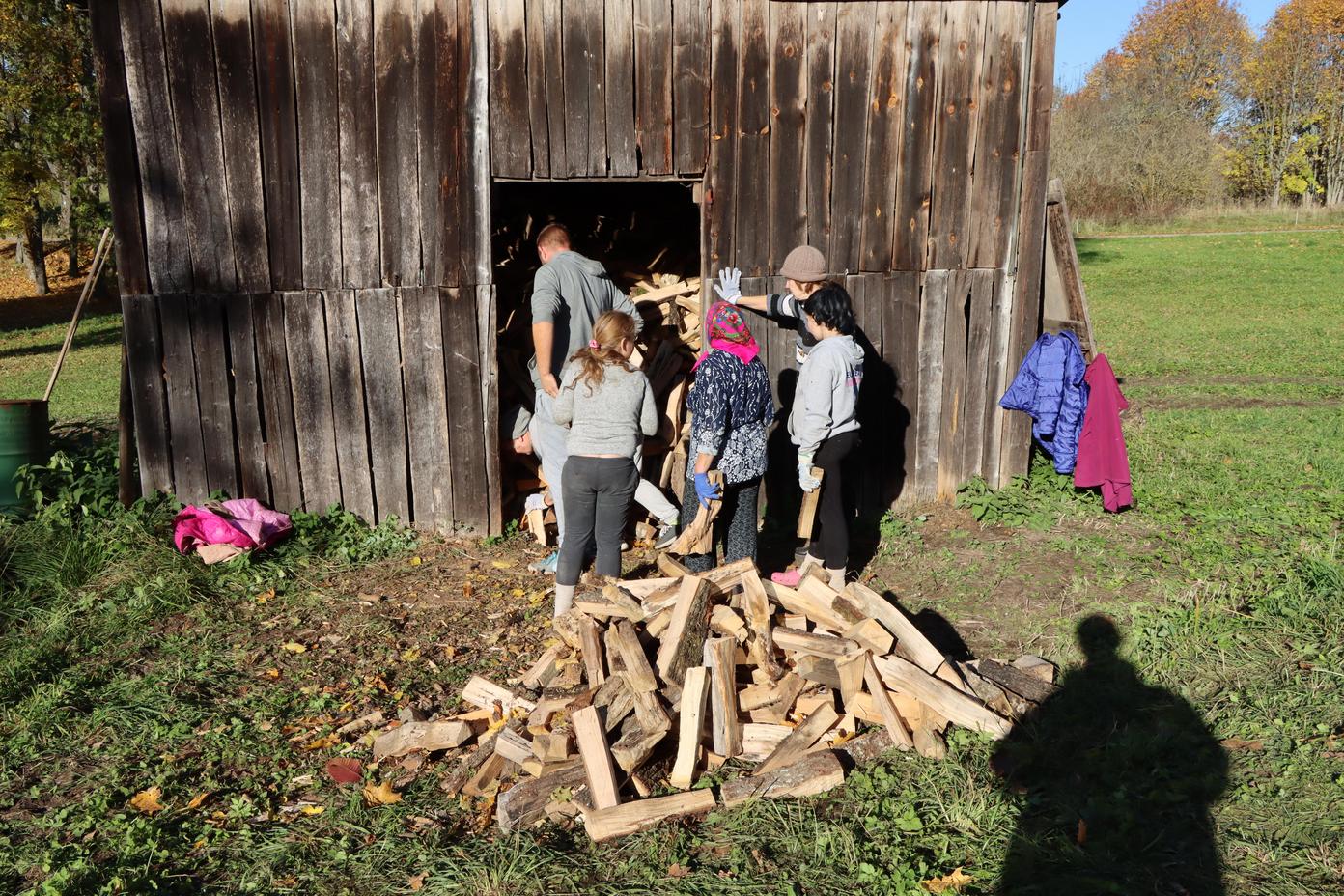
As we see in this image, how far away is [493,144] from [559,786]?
4.18 m

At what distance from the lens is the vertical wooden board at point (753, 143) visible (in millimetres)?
6410

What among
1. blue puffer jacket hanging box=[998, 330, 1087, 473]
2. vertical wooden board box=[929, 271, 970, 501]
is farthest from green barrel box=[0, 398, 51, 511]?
blue puffer jacket hanging box=[998, 330, 1087, 473]

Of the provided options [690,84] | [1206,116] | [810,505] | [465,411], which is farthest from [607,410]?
[1206,116]

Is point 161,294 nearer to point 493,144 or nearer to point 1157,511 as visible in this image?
point 493,144

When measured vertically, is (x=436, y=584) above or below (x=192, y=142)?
below

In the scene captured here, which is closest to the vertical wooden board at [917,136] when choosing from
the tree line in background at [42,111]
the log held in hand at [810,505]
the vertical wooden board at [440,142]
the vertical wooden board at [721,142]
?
the vertical wooden board at [721,142]

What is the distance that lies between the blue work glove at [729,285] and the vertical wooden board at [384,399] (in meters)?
2.17

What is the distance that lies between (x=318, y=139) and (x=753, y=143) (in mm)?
2826

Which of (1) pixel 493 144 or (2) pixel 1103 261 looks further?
(2) pixel 1103 261

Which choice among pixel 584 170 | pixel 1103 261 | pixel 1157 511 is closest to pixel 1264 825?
pixel 1157 511

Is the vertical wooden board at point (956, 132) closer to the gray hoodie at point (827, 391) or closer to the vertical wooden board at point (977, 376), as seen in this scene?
the vertical wooden board at point (977, 376)

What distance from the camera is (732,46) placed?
6.41m

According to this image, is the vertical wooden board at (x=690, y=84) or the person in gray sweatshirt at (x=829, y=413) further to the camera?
the vertical wooden board at (x=690, y=84)

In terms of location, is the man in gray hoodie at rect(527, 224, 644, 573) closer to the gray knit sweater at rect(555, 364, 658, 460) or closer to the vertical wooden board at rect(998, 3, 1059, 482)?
the gray knit sweater at rect(555, 364, 658, 460)
